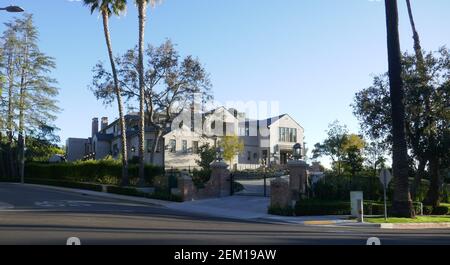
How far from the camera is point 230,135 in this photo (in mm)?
66562

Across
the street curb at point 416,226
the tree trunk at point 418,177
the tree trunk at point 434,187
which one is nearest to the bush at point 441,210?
the tree trunk at point 434,187

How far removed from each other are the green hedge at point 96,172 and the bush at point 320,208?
19.1 meters

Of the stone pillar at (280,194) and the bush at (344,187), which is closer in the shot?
the stone pillar at (280,194)

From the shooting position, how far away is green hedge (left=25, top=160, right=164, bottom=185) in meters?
44.8

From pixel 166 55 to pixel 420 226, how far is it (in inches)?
1396

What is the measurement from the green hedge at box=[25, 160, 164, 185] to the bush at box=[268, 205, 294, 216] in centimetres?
1827

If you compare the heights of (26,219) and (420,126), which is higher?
(420,126)

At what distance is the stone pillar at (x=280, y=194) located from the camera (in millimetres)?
27547

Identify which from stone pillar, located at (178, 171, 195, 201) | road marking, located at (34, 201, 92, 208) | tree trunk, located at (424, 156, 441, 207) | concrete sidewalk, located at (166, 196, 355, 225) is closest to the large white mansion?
stone pillar, located at (178, 171, 195, 201)

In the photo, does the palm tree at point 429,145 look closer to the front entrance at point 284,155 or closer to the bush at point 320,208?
the bush at point 320,208

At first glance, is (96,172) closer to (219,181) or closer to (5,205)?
(219,181)

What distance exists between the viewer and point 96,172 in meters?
48.8
